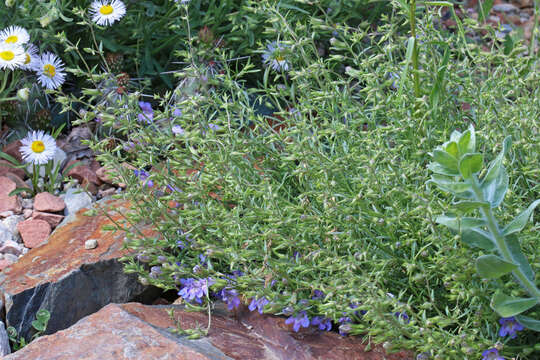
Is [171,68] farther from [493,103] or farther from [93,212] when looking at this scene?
[493,103]

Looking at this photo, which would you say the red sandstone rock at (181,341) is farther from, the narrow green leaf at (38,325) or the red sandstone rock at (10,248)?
the red sandstone rock at (10,248)

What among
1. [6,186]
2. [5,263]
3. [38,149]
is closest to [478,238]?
[5,263]

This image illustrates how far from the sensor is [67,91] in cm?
397

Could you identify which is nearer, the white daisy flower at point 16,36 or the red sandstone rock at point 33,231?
the red sandstone rock at point 33,231

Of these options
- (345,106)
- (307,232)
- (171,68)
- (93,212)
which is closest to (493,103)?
(345,106)

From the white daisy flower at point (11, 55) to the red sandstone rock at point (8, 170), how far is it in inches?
Answer: 19.2

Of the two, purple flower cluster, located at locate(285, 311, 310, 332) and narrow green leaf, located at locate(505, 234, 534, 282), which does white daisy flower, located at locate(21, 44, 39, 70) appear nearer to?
purple flower cluster, located at locate(285, 311, 310, 332)

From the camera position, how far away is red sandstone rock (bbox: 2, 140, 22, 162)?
140 inches

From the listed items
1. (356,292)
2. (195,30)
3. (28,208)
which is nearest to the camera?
(356,292)

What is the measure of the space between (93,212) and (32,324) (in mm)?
488

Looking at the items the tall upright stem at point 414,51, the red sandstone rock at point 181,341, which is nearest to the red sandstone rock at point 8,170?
the red sandstone rock at point 181,341

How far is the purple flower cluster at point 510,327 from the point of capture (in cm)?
202

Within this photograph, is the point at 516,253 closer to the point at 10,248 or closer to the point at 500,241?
the point at 500,241

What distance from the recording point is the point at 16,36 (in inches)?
132
